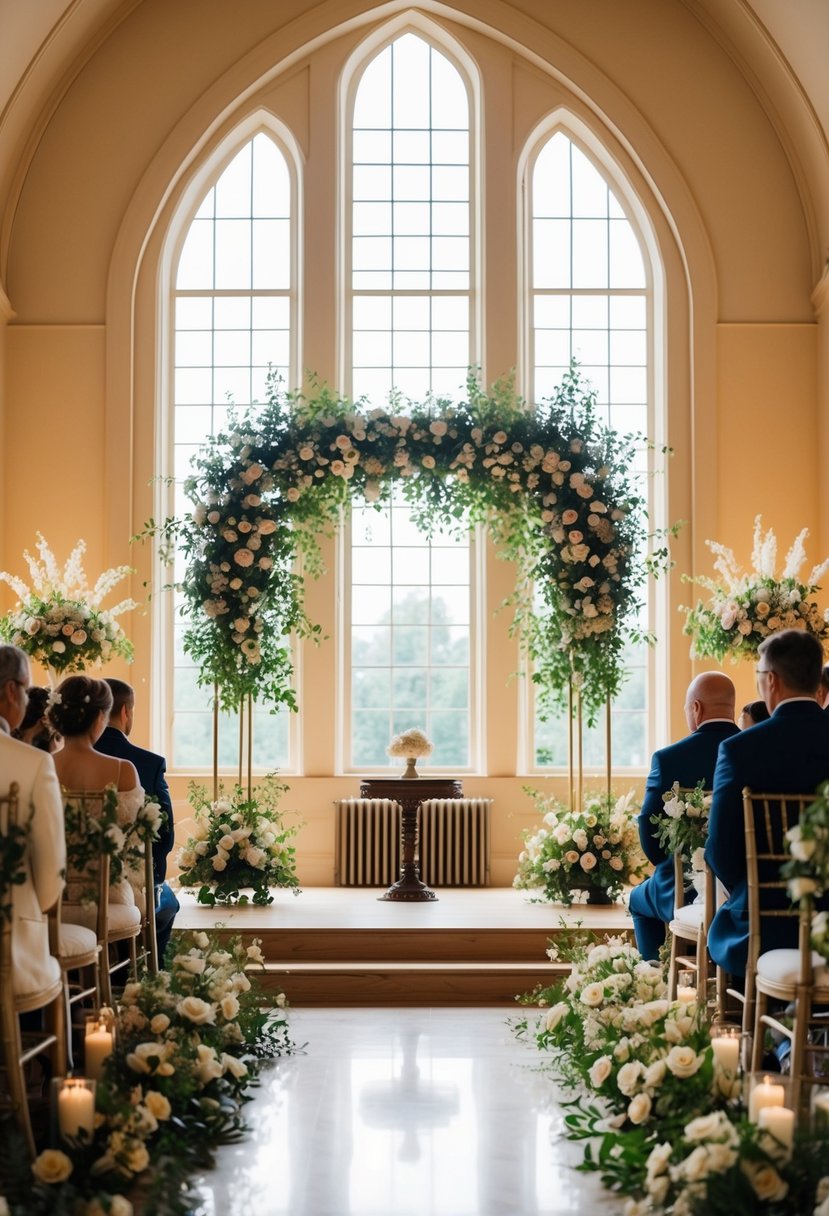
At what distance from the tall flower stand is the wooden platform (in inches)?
8.4

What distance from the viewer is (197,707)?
412 inches

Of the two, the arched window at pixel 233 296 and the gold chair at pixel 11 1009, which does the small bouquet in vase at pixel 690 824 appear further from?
the arched window at pixel 233 296

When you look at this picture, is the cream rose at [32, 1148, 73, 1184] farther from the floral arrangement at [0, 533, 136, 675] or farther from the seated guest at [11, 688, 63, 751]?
the floral arrangement at [0, 533, 136, 675]

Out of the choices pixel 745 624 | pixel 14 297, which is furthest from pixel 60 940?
pixel 14 297

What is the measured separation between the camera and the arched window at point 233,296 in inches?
417

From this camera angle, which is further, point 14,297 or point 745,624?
point 14,297

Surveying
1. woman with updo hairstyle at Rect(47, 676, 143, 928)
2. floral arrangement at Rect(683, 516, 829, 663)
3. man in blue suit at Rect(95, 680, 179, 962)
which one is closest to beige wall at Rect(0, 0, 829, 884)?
floral arrangement at Rect(683, 516, 829, 663)

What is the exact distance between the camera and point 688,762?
5.61 meters

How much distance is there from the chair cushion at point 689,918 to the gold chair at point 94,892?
2114mm

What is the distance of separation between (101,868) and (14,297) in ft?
22.1

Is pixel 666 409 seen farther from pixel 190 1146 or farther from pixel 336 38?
pixel 190 1146

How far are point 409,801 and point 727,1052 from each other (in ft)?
16.8

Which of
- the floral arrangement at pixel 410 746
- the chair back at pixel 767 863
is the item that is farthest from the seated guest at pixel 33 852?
the floral arrangement at pixel 410 746

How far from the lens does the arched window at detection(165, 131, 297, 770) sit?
34.7ft
